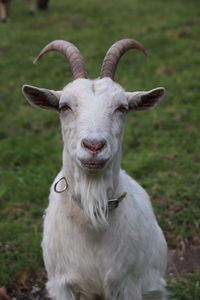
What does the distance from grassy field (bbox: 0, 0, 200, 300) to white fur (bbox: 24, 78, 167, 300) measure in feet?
3.97

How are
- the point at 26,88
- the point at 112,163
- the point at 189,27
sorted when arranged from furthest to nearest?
1. the point at 189,27
2. the point at 26,88
3. the point at 112,163

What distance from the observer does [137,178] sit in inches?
266

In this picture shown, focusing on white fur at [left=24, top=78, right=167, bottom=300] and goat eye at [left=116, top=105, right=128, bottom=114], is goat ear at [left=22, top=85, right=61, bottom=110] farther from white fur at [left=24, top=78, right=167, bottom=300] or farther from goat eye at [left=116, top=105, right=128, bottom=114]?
goat eye at [left=116, top=105, right=128, bottom=114]

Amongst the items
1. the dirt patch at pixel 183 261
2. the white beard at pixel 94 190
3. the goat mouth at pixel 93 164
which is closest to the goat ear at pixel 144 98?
the white beard at pixel 94 190

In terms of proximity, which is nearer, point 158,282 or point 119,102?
point 119,102

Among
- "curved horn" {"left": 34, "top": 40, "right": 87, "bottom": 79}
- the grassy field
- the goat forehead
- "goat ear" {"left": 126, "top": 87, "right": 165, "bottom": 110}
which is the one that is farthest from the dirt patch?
"curved horn" {"left": 34, "top": 40, "right": 87, "bottom": 79}

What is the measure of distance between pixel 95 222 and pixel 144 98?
1.04 m

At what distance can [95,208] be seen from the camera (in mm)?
3518

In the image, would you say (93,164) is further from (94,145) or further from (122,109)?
(122,109)

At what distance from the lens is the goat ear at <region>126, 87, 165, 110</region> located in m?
3.81

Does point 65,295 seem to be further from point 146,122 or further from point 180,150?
point 146,122

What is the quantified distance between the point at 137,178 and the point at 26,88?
128 inches

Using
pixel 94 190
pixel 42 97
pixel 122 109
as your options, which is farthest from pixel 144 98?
pixel 94 190

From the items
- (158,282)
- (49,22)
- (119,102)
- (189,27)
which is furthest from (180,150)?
(49,22)
